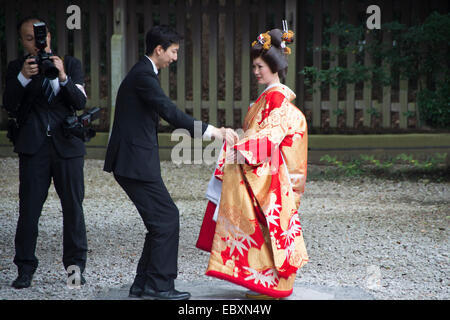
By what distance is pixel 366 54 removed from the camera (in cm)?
952

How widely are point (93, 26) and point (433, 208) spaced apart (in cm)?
555

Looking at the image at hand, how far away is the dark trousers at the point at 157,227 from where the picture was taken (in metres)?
3.77

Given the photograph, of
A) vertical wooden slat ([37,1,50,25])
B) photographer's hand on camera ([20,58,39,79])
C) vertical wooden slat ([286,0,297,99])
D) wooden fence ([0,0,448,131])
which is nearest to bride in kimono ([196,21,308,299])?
photographer's hand on camera ([20,58,39,79])

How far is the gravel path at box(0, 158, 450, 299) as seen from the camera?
173 inches

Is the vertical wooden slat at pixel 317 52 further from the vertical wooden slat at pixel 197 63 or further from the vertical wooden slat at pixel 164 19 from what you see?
the vertical wooden slat at pixel 164 19

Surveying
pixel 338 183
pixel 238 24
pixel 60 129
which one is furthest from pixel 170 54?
pixel 238 24

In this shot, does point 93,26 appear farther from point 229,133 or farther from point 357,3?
point 229,133

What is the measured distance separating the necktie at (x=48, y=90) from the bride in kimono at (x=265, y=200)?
114 cm

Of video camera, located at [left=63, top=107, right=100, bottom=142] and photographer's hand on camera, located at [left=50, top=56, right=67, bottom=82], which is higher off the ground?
photographer's hand on camera, located at [left=50, top=56, right=67, bottom=82]

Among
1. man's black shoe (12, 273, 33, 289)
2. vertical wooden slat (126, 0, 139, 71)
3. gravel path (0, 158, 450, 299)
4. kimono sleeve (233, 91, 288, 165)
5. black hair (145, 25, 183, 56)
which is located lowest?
gravel path (0, 158, 450, 299)

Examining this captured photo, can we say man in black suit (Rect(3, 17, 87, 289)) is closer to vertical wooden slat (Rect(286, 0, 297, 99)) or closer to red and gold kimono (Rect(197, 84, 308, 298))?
red and gold kimono (Rect(197, 84, 308, 298))

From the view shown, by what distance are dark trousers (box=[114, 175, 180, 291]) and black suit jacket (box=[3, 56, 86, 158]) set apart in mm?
522

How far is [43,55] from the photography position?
4051 millimetres

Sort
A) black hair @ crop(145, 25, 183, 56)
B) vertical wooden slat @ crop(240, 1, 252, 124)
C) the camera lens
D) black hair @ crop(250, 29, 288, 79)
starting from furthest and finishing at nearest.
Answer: vertical wooden slat @ crop(240, 1, 252, 124) → the camera lens → black hair @ crop(250, 29, 288, 79) → black hair @ crop(145, 25, 183, 56)
